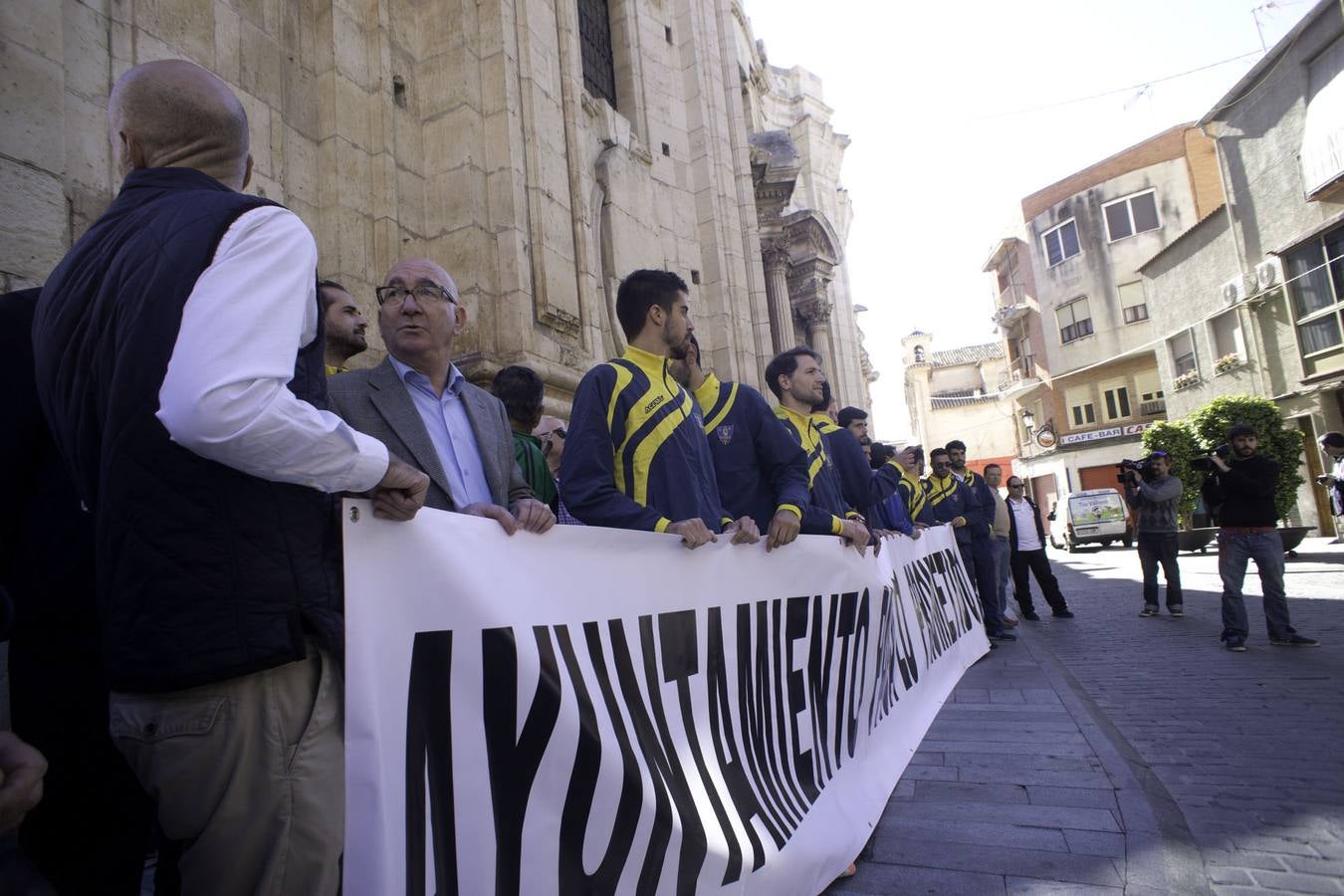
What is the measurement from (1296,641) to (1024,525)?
379 cm

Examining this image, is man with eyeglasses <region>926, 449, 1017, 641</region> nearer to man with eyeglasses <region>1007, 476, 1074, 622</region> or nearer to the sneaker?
man with eyeglasses <region>1007, 476, 1074, 622</region>

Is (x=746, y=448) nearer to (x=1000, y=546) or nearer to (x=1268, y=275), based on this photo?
(x=1000, y=546)

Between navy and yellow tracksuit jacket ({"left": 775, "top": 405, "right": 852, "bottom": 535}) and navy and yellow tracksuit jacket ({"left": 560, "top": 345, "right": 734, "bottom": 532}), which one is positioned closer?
navy and yellow tracksuit jacket ({"left": 560, "top": 345, "right": 734, "bottom": 532})

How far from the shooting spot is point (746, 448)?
147 inches

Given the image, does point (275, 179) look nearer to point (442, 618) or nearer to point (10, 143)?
point (10, 143)

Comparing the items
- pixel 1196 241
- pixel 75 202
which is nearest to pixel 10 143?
pixel 75 202

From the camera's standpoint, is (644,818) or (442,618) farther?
(644,818)

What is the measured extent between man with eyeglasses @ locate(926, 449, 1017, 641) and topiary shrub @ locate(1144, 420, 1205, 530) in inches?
413

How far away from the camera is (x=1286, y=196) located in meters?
19.3

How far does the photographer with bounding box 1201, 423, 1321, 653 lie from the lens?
21.3 feet

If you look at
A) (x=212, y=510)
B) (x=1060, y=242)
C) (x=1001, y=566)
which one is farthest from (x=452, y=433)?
(x=1060, y=242)

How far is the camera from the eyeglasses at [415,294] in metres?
2.55

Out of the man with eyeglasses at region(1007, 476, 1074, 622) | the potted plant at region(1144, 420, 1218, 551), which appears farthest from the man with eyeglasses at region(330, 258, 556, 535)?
the potted plant at region(1144, 420, 1218, 551)

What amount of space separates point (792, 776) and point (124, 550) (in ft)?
7.64
